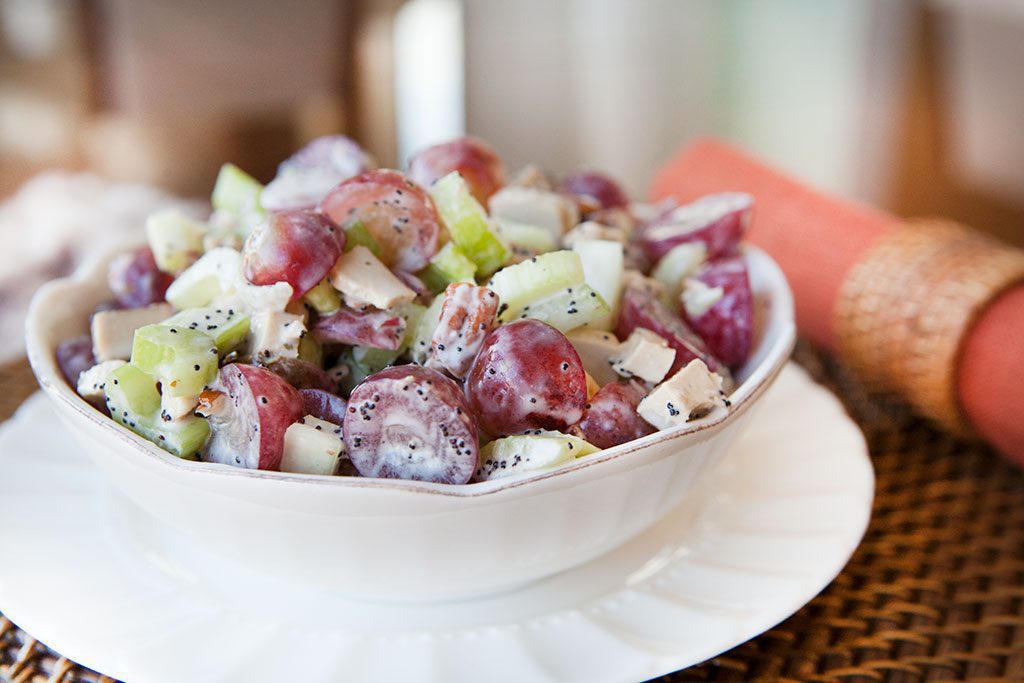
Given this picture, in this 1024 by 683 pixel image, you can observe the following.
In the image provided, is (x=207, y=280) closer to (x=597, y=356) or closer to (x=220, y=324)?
(x=220, y=324)

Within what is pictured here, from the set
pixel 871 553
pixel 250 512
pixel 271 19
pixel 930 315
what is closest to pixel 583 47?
pixel 271 19

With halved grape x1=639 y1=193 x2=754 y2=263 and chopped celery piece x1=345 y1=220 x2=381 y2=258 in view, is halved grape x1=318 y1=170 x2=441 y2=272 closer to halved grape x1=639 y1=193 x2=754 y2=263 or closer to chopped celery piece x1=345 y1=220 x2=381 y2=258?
chopped celery piece x1=345 y1=220 x2=381 y2=258

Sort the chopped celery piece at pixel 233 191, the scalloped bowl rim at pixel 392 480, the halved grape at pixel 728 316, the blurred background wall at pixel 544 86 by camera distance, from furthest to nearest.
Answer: the blurred background wall at pixel 544 86, the chopped celery piece at pixel 233 191, the halved grape at pixel 728 316, the scalloped bowl rim at pixel 392 480

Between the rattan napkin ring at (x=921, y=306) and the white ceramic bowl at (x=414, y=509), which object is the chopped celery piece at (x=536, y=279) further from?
the rattan napkin ring at (x=921, y=306)

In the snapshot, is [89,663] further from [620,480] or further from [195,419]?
[620,480]

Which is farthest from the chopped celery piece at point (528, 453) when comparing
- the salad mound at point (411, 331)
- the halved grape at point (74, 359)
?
the halved grape at point (74, 359)

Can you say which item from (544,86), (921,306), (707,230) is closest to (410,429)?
(707,230)
